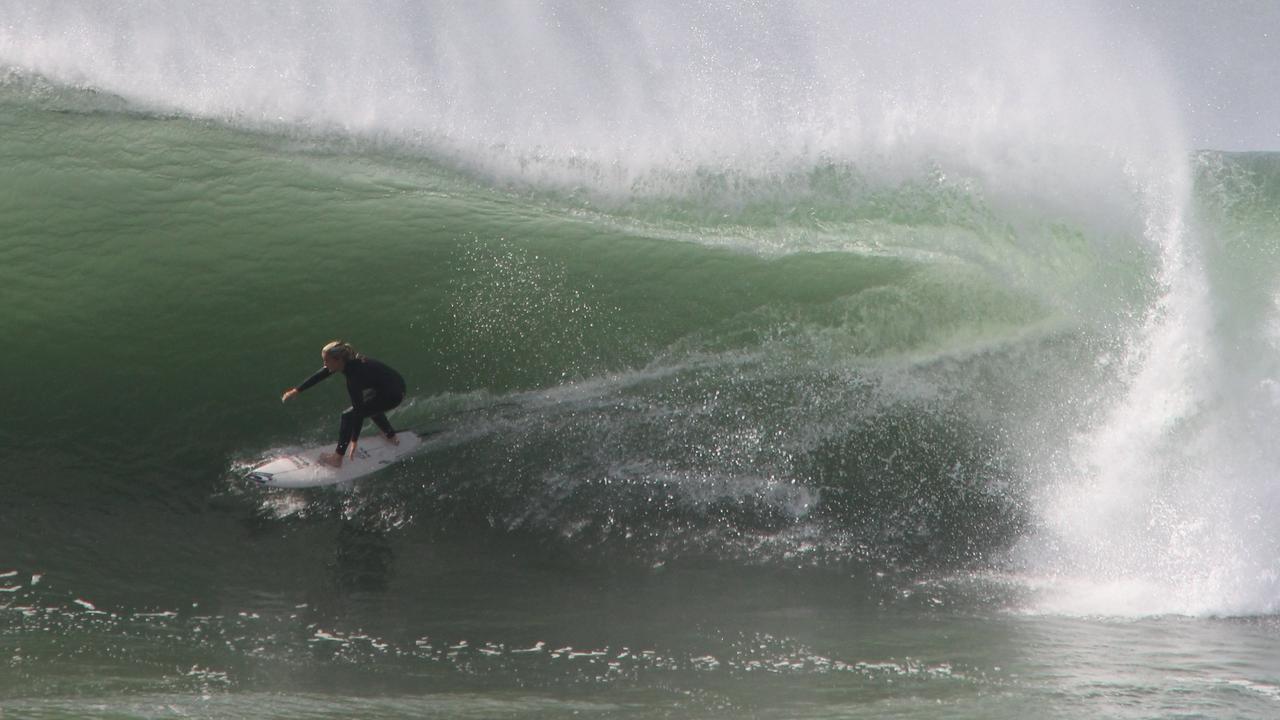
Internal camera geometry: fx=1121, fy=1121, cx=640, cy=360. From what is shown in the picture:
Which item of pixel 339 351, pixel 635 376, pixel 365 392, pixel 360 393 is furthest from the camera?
pixel 635 376

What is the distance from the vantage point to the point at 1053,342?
10.1 m

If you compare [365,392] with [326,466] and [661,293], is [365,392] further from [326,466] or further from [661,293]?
[661,293]

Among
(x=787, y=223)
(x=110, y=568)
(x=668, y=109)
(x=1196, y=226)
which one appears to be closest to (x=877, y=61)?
(x=668, y=109)

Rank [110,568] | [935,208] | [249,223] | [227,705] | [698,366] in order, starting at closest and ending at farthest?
[227,705], [110,568], [698,366], [249,223], [935,208]

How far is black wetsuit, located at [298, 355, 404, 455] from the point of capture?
852 cm

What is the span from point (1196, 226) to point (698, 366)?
5.35 meters

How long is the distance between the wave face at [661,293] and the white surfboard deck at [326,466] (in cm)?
15

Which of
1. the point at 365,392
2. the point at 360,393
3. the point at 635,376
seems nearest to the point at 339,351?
the point at 360,393

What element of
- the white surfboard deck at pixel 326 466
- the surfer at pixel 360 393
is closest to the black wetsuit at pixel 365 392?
the surfer at pixel 360 393

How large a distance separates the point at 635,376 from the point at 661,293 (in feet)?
3.85

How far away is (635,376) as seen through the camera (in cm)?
951

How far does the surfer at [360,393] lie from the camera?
Answer: 848cm

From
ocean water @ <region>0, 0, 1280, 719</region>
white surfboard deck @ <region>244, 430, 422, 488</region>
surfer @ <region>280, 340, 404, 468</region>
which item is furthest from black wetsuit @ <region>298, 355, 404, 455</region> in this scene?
ocean water @ <region>0, 0, 1280, 719</region>

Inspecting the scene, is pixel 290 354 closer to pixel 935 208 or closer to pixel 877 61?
pixel 935 208
